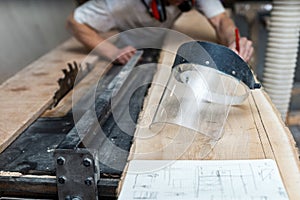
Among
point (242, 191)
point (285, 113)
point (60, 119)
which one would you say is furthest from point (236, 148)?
point (285, 113)

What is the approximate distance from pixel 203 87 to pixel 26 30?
1095mm

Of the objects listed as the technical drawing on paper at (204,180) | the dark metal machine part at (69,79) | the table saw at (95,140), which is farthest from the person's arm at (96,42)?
the technical drawing on paper at (204,180)

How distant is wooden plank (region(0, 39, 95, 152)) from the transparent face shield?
362 millimetres

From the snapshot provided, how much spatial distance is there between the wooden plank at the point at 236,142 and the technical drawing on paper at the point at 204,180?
0.08 feet

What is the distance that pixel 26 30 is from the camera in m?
1.77

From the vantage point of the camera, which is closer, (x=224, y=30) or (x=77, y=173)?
(x=77, y=173)

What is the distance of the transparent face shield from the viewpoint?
3.01 ft

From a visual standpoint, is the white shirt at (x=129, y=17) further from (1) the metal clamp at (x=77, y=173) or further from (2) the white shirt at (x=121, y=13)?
(1) the metal clamp at (x=77, y=173)

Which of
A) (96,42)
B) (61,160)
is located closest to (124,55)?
(96,42)

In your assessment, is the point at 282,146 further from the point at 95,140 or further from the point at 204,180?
the point at 95,140

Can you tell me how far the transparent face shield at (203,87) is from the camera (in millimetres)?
917

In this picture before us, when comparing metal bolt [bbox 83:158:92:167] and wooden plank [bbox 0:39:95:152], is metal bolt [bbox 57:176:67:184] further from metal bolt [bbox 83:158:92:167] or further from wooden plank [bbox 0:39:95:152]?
wooden plank [bbox 0:39:95:152]

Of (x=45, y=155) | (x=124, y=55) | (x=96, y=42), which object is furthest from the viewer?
(x=96, y=42)

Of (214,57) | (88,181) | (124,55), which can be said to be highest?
(214,57)
